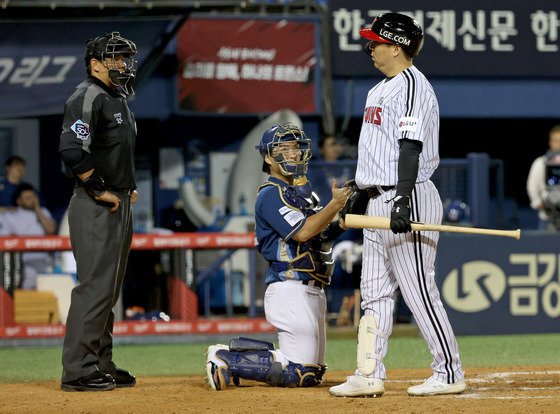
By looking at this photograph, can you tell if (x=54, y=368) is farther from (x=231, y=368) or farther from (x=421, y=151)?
(x=421, y=151)

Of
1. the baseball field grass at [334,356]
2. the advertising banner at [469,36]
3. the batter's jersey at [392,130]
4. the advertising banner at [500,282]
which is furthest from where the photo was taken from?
the advertising banner at [469,36]

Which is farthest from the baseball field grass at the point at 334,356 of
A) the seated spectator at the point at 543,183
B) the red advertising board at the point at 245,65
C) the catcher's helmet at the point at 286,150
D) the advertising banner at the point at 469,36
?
the advertising banner at the point at 469,36

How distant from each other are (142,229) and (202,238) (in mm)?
3230

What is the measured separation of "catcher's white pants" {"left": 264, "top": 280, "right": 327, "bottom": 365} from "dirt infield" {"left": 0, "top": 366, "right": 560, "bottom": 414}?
0.68 feet

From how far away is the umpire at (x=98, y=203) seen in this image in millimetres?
5570

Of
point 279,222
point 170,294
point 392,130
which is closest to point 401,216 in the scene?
A: point 392,130

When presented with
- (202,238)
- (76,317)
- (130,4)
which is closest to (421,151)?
(76,317)

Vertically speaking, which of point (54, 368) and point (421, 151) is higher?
point (421, 151)

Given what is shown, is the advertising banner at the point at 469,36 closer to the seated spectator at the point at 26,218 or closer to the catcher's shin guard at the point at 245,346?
the seated spectator at the point at 26,218

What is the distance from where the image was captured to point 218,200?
481 inches

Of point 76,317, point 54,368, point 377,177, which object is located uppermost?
point 377,177

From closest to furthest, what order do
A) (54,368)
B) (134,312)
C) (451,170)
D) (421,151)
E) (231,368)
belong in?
(421,151)
(231,368)
(54,368)
(134,312)
(451,170)

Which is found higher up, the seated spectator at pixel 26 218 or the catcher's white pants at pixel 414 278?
the seated spectator at pixel 26 218

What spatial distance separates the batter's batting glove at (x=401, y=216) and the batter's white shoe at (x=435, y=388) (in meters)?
0.87
